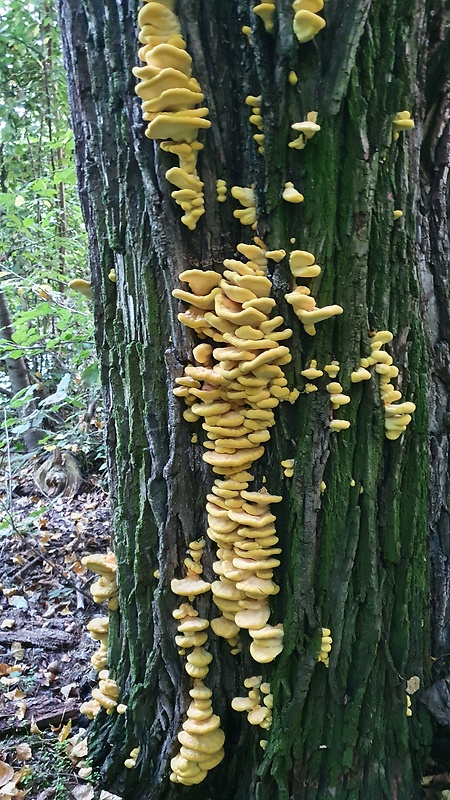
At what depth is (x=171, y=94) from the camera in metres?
1.78

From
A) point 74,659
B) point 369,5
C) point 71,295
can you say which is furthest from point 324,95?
point 71,295

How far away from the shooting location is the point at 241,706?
2.25 m

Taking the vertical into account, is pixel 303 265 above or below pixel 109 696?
above

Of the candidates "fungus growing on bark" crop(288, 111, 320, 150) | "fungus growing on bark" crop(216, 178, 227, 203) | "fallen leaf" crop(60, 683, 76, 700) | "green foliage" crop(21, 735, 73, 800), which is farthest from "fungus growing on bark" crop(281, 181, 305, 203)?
"fallen leaf" crop(60, 683, 76, 700)

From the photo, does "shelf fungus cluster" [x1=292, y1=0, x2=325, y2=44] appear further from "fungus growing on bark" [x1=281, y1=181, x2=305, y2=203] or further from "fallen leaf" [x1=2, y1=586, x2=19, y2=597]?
"fallen leaf" [x1=2, y1=586, x2=19, y2=597]

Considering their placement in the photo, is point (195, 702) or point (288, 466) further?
point (195, 702)

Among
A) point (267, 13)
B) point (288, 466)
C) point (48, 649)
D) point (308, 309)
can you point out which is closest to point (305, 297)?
point (308, 309)

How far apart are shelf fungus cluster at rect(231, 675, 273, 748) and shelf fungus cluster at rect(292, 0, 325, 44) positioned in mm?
2405

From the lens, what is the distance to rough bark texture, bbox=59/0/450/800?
1921 millimetres

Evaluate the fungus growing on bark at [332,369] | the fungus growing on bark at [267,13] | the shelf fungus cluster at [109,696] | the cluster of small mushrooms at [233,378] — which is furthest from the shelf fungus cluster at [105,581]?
the fungus growing on bark at [267,13]

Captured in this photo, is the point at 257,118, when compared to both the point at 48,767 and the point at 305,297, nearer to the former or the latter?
the point at 305,297

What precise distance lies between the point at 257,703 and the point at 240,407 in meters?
1.26

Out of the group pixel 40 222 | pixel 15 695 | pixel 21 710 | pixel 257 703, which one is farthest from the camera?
pixel 40 222

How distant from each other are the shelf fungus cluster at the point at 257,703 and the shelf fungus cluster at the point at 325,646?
266mm
